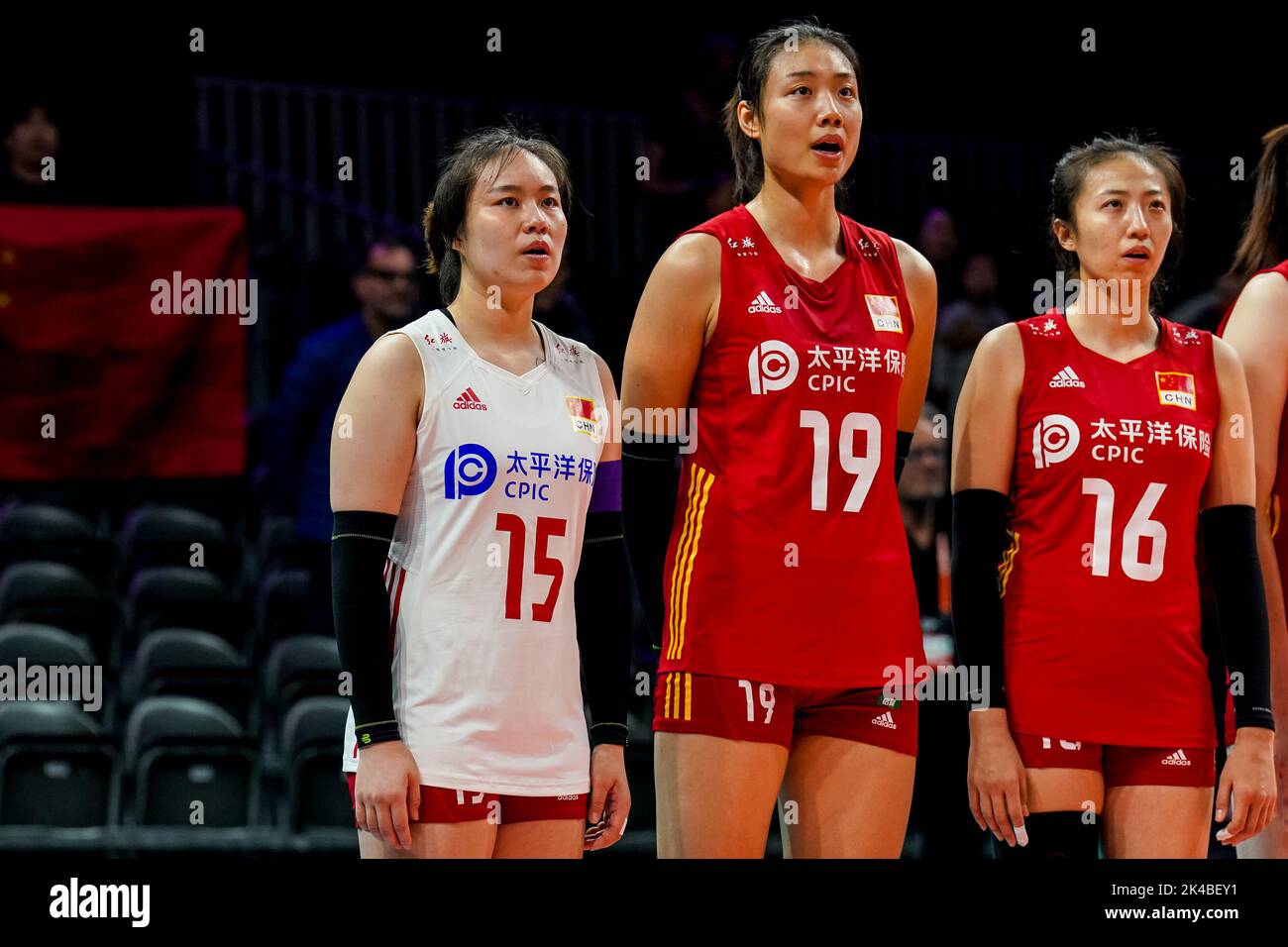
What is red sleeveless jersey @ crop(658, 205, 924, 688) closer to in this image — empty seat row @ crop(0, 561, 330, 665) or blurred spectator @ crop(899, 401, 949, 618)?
blurred spectator @ crop(899, 401, 949, 618)

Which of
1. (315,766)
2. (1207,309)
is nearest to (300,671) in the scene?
(315,766)

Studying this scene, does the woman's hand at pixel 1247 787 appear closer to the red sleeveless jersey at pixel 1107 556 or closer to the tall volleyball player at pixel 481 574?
the red sleeveless jersey at pixel 1107 556

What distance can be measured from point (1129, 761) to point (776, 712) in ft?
2.23

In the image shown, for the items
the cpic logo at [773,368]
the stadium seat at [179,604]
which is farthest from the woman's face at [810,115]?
the stadium seat at [179,604]

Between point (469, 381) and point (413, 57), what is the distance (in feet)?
19.4

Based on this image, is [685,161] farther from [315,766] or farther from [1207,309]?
[315,766]

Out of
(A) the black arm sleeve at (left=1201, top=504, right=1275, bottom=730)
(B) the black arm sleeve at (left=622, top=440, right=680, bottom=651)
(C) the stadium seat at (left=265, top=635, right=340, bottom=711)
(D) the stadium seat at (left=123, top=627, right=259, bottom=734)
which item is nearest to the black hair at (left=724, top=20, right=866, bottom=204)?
(B) the black arm sleeve at (left=622, top=440, right=680, bottom=651)

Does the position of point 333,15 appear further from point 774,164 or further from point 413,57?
point 774,164

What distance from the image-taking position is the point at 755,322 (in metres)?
2.86

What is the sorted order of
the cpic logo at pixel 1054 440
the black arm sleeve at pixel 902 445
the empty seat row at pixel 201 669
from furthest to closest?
the empty seat row at pixel 201 669 < the black arm sleeve at pixel 902 445 < the cpic logo at pixel 1054 440

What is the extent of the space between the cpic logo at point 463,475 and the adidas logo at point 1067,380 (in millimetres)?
1131

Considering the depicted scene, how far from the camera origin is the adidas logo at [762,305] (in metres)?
2.88

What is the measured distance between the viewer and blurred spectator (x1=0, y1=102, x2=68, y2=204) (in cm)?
691
